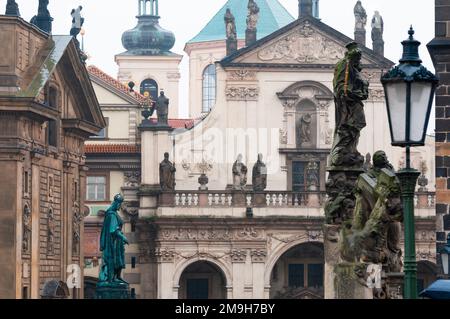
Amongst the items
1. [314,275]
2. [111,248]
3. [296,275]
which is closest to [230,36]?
[296,275]

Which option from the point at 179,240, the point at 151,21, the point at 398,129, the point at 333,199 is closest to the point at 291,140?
the point at 179,240

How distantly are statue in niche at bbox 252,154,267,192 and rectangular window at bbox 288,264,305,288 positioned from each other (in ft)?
11.7

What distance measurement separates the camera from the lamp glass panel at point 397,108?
1586 cm

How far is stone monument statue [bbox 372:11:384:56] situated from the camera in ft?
256

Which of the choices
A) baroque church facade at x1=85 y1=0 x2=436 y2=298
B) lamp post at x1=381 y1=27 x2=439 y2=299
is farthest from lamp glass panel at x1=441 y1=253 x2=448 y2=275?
baroque church facade at x1=85 y1=0 x2=436 y2=298

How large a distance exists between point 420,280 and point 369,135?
6571mm

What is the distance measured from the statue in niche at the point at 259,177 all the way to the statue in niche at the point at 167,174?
3.11 metres

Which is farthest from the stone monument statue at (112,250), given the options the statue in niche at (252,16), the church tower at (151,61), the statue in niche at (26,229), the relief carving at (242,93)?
the church tower at (151,61)

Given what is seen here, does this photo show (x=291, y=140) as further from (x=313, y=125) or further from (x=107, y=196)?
(x=107, y=196)

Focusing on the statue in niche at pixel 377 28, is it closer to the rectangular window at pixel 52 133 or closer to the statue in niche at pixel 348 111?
the rectangular window at pixel 52 133

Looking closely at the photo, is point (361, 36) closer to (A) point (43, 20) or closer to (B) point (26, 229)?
(A) point (43, 20)

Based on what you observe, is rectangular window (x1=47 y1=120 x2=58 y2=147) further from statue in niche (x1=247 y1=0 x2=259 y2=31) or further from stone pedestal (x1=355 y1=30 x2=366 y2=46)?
stone pedestal (x1=355 y1=30 x2=366 y2=46)

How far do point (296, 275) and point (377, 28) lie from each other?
10.5m

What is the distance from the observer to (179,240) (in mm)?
74875
